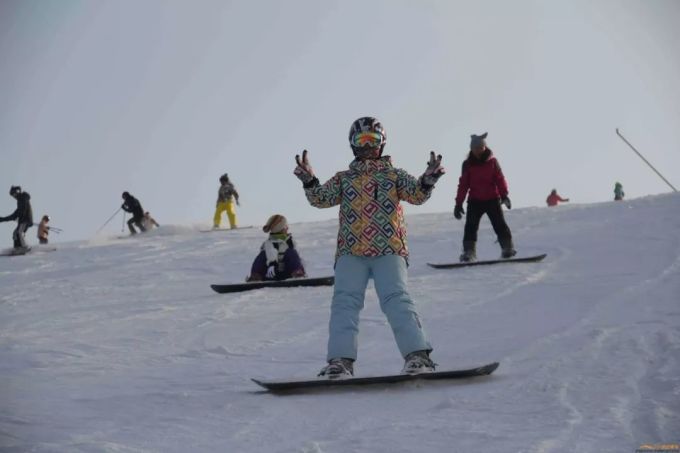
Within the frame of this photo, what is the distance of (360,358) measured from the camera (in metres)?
8.23

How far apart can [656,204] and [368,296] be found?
988 centimetres

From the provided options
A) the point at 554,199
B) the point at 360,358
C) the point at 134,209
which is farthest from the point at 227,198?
the point at 360,358

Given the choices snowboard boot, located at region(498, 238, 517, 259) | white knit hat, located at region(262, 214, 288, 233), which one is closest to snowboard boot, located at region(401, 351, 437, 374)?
white knit hat, located at region(262, 214, 288, 233)

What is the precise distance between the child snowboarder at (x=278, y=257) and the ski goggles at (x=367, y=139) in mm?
5864

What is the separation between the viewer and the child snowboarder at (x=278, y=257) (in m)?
13.1

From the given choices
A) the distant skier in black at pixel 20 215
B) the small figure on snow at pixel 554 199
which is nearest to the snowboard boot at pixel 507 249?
the distant skier in black at pixel 20 215

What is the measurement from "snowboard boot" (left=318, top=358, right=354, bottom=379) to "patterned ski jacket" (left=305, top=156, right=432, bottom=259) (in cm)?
69

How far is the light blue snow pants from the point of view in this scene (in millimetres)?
6816

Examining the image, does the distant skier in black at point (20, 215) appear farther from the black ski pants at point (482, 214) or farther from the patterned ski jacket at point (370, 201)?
the patterned ski jacket at point (370, 201)

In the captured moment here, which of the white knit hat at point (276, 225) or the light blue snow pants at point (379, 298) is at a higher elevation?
the white knit hat at point (276, 225)

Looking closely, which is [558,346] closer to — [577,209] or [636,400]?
[636,400]

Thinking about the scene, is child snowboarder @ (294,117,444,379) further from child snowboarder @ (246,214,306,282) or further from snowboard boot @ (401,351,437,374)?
child snowboarder @ (246,214,306,282)

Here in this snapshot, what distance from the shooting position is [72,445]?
5.15 metres

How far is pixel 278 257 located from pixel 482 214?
266cm
